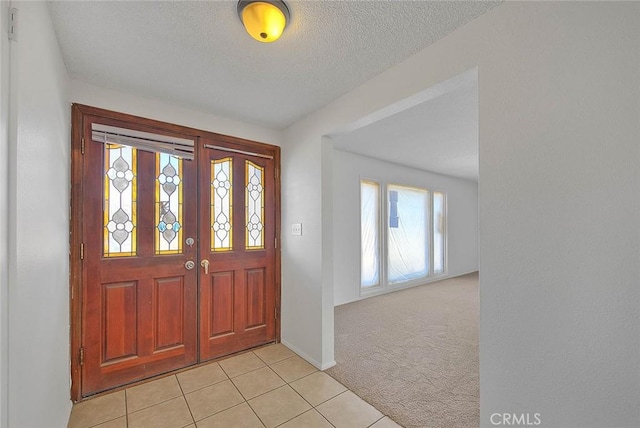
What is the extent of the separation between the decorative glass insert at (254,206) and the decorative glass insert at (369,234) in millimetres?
2104

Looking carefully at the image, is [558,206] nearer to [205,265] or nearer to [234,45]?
[234,45]

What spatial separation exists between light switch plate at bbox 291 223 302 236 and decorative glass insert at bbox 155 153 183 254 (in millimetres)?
1057

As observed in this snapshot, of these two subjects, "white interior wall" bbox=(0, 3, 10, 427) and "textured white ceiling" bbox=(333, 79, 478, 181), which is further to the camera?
"textured white ceiling" bbox=(333, 79, 478, 181)

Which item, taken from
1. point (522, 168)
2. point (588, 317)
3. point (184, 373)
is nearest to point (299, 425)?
point (184, 373)

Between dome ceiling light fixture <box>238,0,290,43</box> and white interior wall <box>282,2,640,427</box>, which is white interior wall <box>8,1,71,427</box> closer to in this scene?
dome ceiling light fixture <box>238,0,290,43</box>

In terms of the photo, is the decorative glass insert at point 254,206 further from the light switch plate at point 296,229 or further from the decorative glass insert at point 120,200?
the decorative glass insert at point 120,200

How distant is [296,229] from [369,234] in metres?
2.19

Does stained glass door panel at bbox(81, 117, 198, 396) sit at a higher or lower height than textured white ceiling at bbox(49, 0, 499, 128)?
lower

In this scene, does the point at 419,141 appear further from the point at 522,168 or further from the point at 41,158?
the point at 41,158

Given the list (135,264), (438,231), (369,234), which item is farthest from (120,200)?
(438,231)

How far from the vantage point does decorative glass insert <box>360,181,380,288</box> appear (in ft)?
14.8

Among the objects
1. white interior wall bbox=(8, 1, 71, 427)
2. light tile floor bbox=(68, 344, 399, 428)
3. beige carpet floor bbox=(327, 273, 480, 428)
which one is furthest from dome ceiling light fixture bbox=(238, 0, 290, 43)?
beige carpet floor bbox=(327, 273, 480, 428)

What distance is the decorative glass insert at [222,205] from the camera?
100 inches

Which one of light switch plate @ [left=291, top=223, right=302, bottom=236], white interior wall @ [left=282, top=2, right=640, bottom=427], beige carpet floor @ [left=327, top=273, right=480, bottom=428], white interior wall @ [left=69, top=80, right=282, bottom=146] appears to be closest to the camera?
white interior wall @ [left=282, top=2, right=640, bottom=427]
